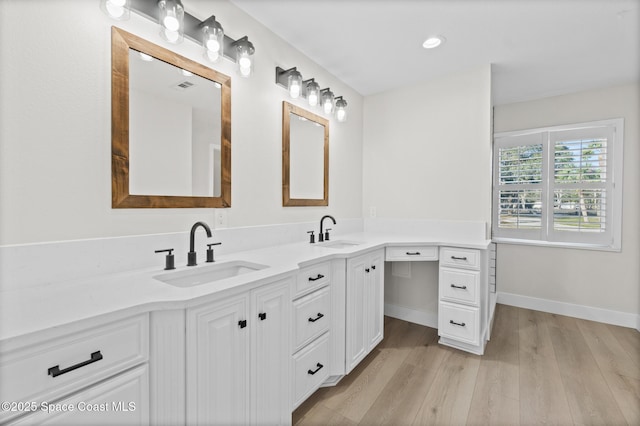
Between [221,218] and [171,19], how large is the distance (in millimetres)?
1060

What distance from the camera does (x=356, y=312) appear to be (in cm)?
199

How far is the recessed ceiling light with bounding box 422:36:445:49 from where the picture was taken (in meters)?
2.16

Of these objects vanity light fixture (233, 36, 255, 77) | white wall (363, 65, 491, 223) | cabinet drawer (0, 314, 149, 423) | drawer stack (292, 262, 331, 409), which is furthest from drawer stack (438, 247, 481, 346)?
cabinet drawer (0, 314, 149, 423)

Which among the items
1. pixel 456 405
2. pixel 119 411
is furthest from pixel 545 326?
pixel 119 411

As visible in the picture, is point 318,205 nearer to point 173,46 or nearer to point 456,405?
point 173,46

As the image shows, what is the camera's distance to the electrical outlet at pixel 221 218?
1.73 m

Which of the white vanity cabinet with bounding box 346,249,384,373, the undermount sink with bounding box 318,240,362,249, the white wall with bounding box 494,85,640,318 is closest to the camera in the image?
the white vanity cabinet with bounding box 346,249,384,373

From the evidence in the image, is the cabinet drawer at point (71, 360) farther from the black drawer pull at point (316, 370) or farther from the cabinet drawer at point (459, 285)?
the cabinet drawer at point (459, 285)

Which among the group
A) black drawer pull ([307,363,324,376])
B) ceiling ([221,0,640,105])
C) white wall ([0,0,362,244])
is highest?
ceiling ([221,0,640,105])

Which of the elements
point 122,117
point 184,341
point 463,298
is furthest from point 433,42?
point 184,341

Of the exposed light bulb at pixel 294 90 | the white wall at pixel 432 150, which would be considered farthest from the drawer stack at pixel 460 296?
the exposed light bulb at pixel 294 90

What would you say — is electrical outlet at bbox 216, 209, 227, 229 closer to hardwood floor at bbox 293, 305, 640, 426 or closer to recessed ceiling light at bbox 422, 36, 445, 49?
hardwood floor at bbox 293, 305, 640, 426

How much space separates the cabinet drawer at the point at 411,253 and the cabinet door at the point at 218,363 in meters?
1.47

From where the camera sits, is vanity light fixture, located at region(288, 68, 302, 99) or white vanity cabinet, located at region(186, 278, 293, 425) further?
vanity light fixture, located at region(288, 68, 302, 99)
